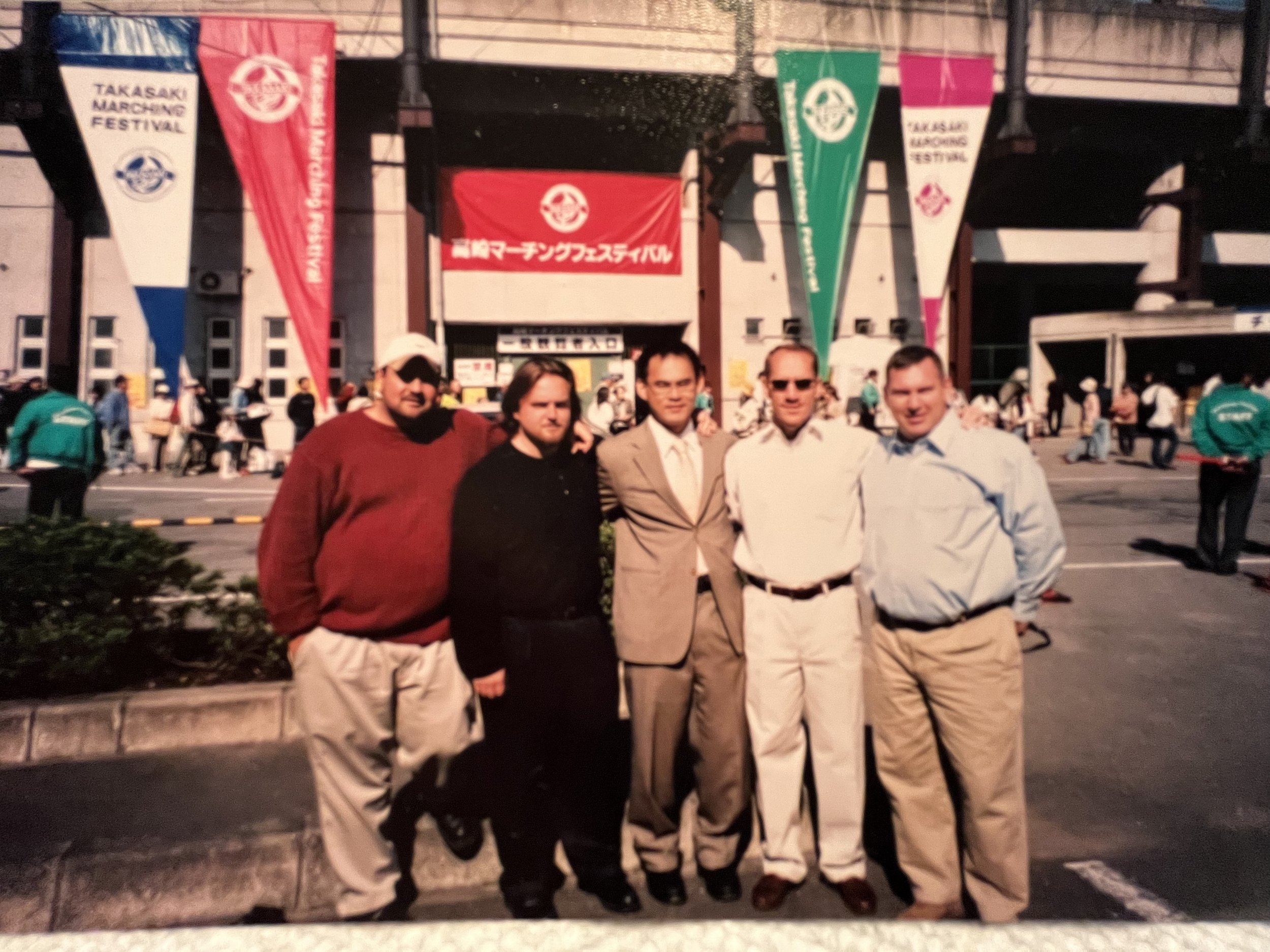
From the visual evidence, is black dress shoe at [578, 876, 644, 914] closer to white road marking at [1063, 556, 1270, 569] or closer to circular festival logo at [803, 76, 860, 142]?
circular festival logo at [803, 76, 860, 142]

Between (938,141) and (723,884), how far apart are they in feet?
14.5

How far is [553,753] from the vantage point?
9.64ft

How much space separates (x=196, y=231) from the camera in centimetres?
1571

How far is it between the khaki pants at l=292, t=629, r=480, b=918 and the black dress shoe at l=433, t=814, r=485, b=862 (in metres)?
0.33

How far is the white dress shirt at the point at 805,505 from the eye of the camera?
2816 mm

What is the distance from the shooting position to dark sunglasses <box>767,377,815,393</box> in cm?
279

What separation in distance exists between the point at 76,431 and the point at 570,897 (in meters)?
5.73

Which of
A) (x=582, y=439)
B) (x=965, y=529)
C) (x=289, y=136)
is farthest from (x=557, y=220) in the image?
(x=965, y=529)

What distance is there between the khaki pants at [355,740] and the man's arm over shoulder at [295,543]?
12 centimetres

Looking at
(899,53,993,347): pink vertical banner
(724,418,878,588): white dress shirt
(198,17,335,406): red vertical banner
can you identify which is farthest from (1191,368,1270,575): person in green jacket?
(198,17,335,406): red vertical banner

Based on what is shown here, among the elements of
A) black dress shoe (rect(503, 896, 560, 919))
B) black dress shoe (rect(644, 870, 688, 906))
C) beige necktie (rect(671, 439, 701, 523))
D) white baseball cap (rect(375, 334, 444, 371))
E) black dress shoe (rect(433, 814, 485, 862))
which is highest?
white baseball cap (rect(375, 334, 444, 371))

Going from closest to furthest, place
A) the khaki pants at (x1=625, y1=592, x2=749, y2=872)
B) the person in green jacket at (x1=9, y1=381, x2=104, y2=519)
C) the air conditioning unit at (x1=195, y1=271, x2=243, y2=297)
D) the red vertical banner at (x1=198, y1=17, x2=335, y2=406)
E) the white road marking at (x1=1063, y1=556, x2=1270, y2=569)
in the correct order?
the khaki pants at (x1=625, y1=592, x2=749, y2=872) < the person in green jacket at (x1=9, y1=381, x2=104, y2=519) < the white road marking at (x1=1063, y1=556, x2=1270, y2=569) < the red vertical banner at (x1=198, y1=17, x2=335, y2=406) < the air conditioning unit at (x1=195, y1=271, x2=243, y2=297)

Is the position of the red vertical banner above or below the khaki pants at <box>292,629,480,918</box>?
above

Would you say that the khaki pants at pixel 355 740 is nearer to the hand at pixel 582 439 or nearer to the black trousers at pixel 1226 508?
the hand at pixel 582 439
